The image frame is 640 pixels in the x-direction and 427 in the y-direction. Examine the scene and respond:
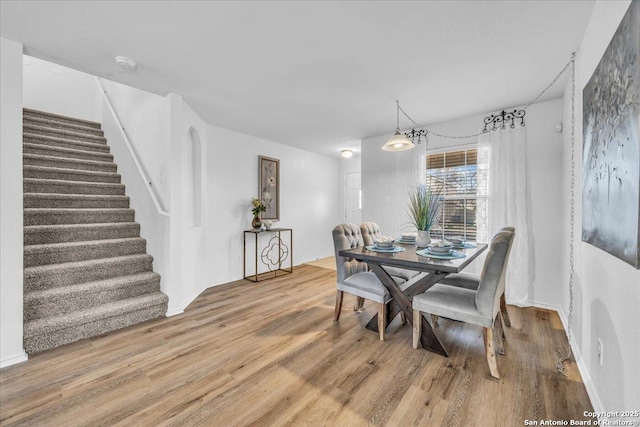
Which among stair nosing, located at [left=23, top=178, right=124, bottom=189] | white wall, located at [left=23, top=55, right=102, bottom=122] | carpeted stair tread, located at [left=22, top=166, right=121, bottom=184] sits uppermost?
white wall, located at [left=23, top=55, right=102, bottom=122]

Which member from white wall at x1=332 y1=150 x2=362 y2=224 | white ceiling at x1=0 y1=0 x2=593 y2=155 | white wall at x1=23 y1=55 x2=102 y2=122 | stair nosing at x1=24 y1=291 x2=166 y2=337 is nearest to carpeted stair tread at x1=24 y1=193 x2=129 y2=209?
stair nosing at x1=24 y1=291 x2=166 y2=337

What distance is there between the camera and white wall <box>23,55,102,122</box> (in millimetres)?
→ 4484

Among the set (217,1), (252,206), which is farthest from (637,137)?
(252,206)

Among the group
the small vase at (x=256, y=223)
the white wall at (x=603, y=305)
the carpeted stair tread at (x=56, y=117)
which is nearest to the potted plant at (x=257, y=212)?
the small vase at (x=256, y=223)

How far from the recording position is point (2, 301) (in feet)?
6.57

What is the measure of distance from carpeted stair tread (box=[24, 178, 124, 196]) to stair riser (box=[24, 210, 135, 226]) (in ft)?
1.54

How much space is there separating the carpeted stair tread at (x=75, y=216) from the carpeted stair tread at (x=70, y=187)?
1.27 ft

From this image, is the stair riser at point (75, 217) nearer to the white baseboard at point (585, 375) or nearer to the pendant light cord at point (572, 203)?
the white baseboard at point (585, 375)

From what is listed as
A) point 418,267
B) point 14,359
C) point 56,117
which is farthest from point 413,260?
point 56,117

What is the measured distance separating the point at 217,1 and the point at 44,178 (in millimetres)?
3482

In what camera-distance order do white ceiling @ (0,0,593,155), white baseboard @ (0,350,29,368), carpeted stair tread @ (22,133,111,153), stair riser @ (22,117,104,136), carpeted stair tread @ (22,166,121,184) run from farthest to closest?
stair riser @ (22,117,104,136), carpeted stair tread @ (22,133,111,153), carpeted stair tread @ (22,166,121,184), white baseboard @ (0,350,29,368), white ceiling @ (0,0,593,155)

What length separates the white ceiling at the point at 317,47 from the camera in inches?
67.8

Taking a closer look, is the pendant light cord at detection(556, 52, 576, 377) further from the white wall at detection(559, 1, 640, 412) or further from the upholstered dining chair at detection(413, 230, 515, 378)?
the upholstered dining chair at detection(413, 230, 515, 378)

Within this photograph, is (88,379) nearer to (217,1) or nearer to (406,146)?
(217,1)
